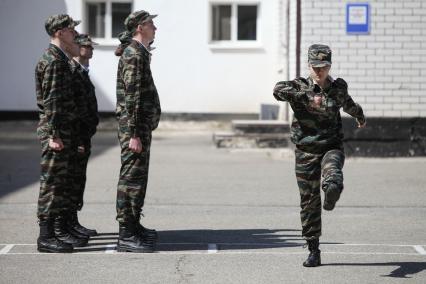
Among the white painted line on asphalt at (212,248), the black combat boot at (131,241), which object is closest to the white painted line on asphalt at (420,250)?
the white painted line on asphalt at (212,248)

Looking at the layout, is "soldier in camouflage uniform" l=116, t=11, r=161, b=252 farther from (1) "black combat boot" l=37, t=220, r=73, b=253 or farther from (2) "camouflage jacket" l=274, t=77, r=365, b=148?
(2) "camouflage jacket" l=274, t=77, r=365, b=148

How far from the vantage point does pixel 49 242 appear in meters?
8.88

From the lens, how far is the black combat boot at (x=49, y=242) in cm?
886

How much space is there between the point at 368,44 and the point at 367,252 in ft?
27.4

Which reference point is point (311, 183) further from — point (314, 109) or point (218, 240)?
point (218, 240)

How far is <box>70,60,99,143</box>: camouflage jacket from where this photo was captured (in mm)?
9336

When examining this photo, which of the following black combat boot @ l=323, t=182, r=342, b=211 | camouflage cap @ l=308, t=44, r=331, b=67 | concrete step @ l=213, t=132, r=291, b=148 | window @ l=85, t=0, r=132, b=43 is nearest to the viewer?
black combat boot @ l=323, t=182, r=342, b=211

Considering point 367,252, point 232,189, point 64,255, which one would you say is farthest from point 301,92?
point 232,189

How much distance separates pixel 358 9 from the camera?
656 inches

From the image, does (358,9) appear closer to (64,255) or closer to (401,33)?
(401,33)

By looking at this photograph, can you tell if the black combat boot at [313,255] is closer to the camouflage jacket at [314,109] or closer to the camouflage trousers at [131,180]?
the camouflage jacket at [314,109]

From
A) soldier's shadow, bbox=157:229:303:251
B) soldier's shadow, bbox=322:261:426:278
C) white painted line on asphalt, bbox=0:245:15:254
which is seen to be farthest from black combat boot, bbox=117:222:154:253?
soldier's shadow, bbox=322:261:426:278

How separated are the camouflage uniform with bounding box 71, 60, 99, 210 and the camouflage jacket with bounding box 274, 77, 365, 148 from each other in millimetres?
2061

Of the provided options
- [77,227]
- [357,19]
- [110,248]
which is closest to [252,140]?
[357,19]
